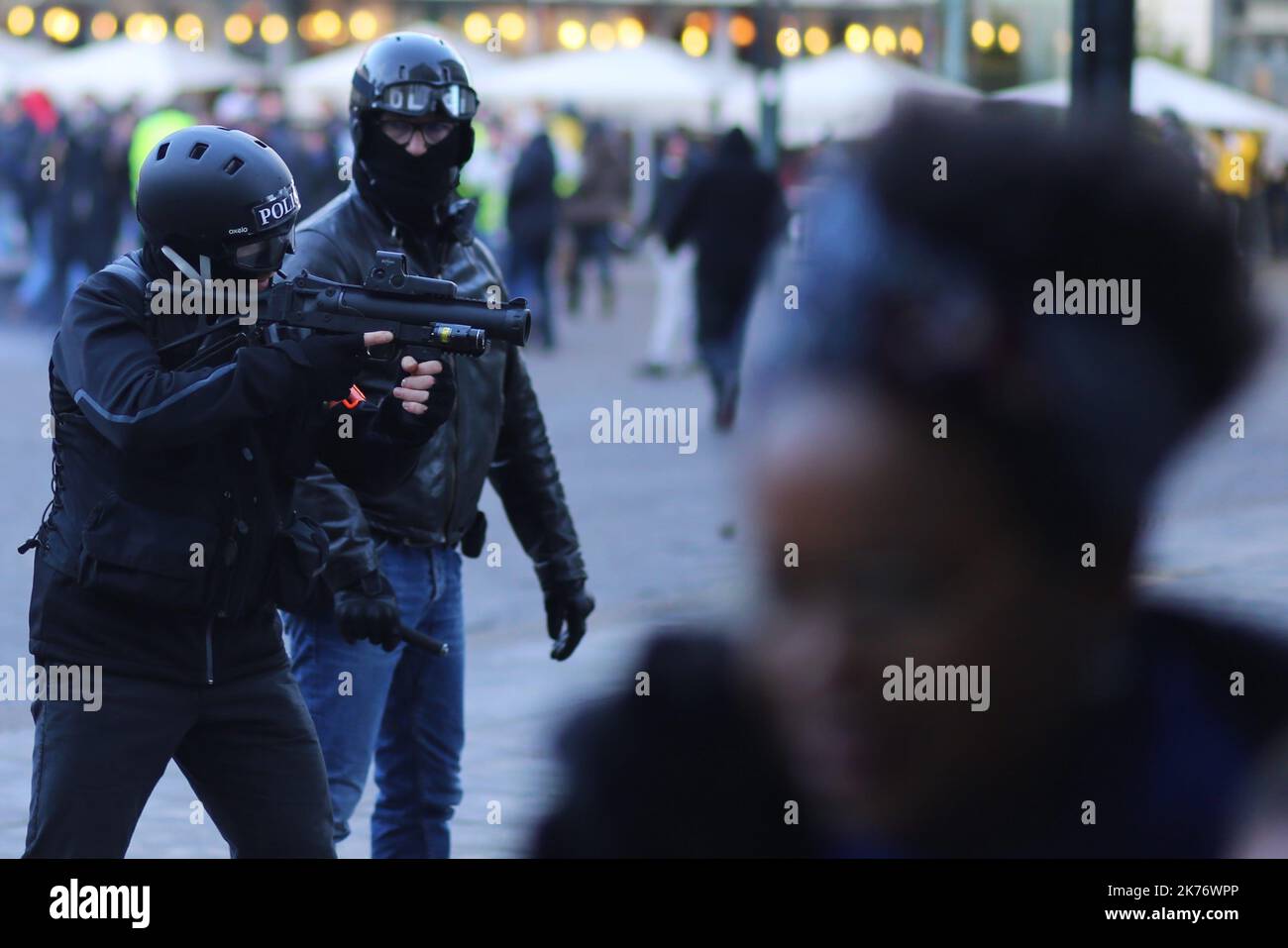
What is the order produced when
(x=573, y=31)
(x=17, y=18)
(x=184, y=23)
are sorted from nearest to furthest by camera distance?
1. (x=184, y=23)
2. (x=17, y=18)
3. (x=573, y=31)

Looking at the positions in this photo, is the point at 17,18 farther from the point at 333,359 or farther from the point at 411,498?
the point at 333,359

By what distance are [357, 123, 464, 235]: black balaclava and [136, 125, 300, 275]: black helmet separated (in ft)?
1.87

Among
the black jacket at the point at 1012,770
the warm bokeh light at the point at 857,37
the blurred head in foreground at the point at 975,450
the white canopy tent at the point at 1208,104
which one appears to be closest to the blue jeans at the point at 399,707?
the black jacket at the point at 1012,770

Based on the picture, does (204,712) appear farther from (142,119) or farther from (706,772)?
(142,119)

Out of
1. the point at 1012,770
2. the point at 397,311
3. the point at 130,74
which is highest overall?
the point at 130,74

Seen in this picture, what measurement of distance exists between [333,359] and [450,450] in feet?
2.46

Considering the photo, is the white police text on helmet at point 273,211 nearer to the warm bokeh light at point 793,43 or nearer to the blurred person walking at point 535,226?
the blurred person walking at point 535,226

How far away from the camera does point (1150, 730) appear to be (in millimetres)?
807

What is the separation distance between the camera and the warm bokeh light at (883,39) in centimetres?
3637

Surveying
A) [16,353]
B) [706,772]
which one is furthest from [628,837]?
[16,353]

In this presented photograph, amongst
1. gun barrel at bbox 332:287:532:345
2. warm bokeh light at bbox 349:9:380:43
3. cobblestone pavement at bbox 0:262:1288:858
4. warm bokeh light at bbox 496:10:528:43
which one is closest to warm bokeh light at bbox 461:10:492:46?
warm bokeh light at bbox 496:10:528:43

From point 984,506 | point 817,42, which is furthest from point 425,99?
point 817,42

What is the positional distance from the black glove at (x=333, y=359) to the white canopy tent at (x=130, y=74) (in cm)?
2238

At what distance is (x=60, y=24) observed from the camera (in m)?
38.2
